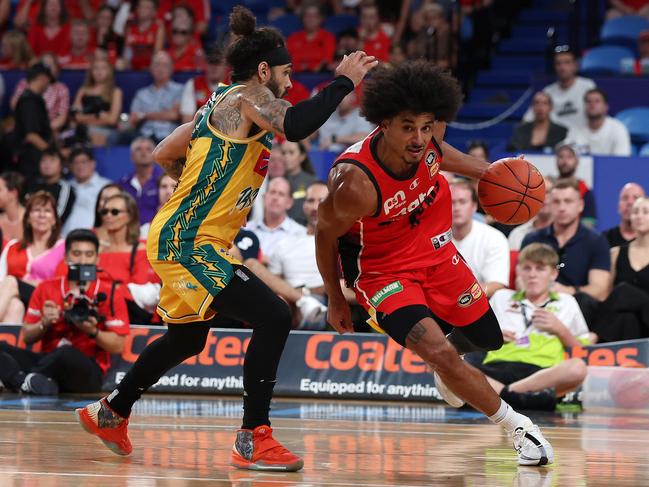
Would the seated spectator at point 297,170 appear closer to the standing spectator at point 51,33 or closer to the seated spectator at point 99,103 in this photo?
the seated spectator at point 99,103

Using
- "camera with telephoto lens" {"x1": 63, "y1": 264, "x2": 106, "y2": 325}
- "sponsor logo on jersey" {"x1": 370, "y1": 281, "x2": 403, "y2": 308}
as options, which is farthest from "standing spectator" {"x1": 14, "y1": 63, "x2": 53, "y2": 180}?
"sponsor logo on jersey" {"x1": 370, "y1": 281, "x2": 403, "y2": 308}

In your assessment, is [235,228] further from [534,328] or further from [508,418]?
[534,328]

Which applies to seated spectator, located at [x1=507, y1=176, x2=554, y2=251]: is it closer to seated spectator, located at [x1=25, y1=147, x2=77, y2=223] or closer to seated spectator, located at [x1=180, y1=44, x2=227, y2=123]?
seated spectator, located at [x1=180, y1=44, x2=227, y2=123]

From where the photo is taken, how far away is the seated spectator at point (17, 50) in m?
15.3

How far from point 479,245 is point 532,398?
1632mm

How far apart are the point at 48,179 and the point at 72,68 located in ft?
9.78

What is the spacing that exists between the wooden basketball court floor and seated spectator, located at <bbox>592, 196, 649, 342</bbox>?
1.00m

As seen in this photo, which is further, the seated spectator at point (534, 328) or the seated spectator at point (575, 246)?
the seated spectator at point (575, 246)

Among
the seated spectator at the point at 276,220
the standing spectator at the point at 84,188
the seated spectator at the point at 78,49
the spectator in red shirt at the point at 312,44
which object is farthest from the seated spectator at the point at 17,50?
the seated spectator at the point at 276,220

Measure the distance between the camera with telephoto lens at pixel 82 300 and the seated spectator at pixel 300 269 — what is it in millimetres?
1421

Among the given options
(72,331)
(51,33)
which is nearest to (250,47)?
(72,331)

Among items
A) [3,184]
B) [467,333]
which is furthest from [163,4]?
[467,333]

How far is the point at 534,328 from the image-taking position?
8977mm

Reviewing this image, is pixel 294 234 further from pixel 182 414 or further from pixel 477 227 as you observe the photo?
pixel 182 414
